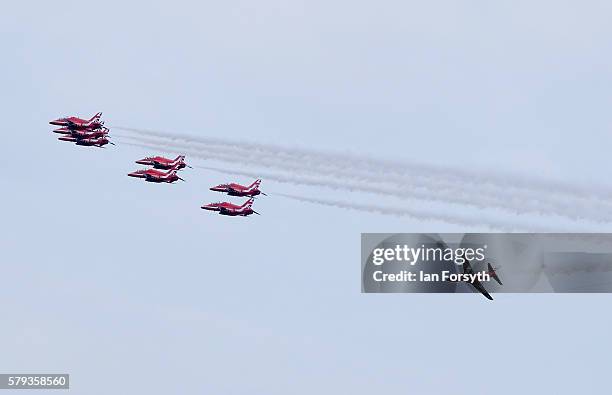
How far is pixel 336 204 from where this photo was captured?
644ft

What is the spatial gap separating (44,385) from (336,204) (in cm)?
4329

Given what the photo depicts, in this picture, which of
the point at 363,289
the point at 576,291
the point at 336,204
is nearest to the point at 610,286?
the point at 576,291

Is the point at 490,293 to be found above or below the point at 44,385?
above

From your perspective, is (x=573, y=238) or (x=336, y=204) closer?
(x=573, y=238)

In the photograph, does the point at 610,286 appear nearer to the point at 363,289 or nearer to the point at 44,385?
the point at 363,289

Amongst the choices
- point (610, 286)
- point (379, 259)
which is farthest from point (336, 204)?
point (610, 286)

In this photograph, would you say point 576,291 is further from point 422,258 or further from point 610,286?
point 422,258

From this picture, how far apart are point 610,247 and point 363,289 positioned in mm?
28979

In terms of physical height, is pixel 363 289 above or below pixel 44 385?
above

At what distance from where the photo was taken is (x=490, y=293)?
172 metres

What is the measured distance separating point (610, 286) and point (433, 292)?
19.2 meters

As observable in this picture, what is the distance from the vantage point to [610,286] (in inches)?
6757

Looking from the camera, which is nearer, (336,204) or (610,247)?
(610,247)

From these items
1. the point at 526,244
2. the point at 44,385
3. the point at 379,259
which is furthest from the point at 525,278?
the point at 44,385
